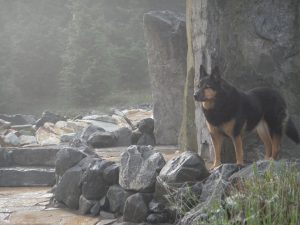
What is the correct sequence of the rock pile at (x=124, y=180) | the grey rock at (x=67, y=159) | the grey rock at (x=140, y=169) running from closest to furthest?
the rock pile at (x=124, y=180)
the grey rock at (x=140, y=169)
the grey rock at (x=67, y=159)

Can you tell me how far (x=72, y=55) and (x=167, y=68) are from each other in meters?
16.5

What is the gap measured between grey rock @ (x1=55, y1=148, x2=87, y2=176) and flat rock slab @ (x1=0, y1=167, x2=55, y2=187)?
3.85 ft

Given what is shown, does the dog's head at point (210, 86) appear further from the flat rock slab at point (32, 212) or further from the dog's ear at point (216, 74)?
the flat rock slab at point (32, 212)

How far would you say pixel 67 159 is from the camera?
8484 millimetres

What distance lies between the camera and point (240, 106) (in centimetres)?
677

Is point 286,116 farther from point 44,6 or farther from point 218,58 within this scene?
point 44,6

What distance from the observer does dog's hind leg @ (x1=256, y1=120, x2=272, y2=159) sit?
285 inches

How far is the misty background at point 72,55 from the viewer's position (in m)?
27.1

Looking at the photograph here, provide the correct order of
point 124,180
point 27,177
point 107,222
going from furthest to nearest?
point 27,177, point 124,180, point 107,222

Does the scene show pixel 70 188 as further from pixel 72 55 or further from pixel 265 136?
pixel 72 55

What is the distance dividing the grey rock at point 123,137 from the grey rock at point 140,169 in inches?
178

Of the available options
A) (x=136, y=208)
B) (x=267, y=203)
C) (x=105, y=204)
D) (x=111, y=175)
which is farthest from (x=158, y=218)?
(x=267, y=203)

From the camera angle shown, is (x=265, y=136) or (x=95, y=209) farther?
(x=95, y=209)

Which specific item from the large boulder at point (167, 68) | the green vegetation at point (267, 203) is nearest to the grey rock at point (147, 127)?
the large boulder at point (167, 68)
